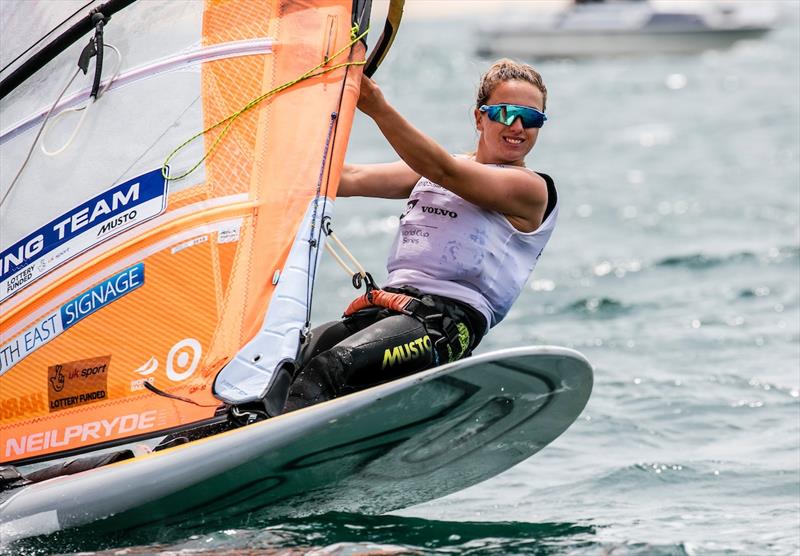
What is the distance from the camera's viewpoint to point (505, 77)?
150 inches

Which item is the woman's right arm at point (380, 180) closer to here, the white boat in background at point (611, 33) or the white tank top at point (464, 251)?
the white tank top at point (464, 251)

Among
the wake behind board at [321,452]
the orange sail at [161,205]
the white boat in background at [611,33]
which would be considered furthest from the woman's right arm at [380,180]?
the white boat in background at [611,33]

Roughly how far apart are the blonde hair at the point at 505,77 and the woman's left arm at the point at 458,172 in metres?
0.26

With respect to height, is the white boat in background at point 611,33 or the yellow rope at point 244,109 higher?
the white boat in background at point 611,33

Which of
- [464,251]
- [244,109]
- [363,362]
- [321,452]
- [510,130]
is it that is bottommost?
[321,452]

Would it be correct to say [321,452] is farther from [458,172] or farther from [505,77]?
[505,77]

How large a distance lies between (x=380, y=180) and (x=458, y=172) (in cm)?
60

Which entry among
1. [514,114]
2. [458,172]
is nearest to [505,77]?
[514,114]

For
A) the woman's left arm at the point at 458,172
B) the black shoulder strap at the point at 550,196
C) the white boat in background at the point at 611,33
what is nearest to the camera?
the woman's left arm at the point at 458,172

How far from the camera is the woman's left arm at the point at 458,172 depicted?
141 inches

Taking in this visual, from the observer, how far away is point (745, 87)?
23.1 m

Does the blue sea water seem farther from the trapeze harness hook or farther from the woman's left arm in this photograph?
the trapeze harness hook

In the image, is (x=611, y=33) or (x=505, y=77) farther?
(x=611, y=33)

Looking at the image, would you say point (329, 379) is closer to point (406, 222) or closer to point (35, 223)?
point (406, 222)
